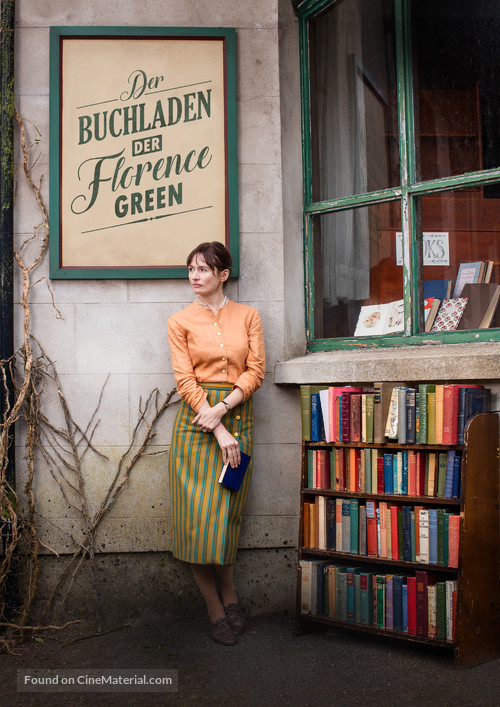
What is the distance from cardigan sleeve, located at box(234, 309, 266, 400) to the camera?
3510mm

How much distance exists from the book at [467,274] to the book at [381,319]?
0.30 metres

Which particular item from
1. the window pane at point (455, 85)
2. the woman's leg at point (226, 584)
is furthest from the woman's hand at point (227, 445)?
the window pane at point (455, 85)

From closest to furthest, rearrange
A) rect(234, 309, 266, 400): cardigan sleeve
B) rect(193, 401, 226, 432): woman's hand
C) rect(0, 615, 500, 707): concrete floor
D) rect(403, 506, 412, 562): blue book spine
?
rect(0, 615, 500, 707): concrete floor, rect(403, 506, 412, 562): blue book spine, rect(193, 401, 226, 432): woman's hand, rect(234, 309, 266, 400): cardigan sleeve

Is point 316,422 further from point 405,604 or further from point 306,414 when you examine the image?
point 405,604

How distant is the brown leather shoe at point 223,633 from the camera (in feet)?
11.3

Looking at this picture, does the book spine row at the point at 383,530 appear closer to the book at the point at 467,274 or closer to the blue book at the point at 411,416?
the blue book at the point at 411,416

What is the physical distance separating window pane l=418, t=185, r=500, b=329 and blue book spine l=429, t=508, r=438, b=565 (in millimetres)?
973

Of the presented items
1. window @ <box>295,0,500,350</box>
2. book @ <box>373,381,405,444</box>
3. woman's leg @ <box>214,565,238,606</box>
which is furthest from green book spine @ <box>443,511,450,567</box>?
woman's leg @ <box>214,565,238,606</box>

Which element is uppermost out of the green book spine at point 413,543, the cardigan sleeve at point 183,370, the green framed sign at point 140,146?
the green framed sign at point 140,146

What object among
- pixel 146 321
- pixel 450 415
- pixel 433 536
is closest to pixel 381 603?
pixel 433 536

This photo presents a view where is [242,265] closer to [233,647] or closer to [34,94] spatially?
[34,94]

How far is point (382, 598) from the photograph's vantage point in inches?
127

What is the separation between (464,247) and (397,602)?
5.79ft

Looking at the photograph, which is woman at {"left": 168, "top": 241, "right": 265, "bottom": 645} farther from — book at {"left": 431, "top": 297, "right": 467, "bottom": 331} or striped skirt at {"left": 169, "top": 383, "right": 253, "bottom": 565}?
book at {"left": 431, "top": 297, "right": 467, "bottom": 331}
